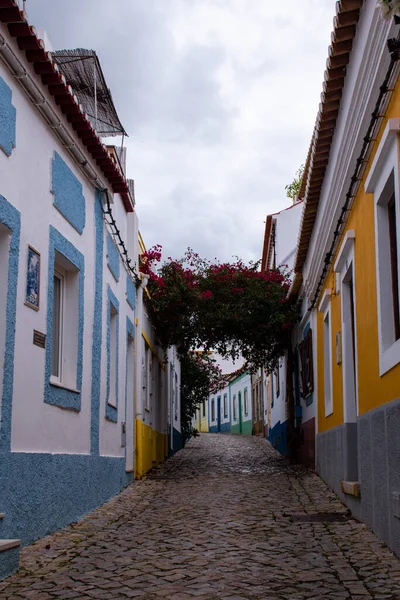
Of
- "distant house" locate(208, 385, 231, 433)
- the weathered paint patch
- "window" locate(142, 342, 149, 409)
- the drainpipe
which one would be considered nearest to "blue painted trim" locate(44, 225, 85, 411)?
the weathered paint patch

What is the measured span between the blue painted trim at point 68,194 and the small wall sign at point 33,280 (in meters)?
0.96

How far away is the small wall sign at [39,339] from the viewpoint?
22.5 ft

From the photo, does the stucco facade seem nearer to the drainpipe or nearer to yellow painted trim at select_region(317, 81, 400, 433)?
yellow painted trim at select_region(317, 81, 400, 433)

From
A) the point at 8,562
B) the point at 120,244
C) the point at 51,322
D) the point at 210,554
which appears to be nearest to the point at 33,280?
the point at 51,322

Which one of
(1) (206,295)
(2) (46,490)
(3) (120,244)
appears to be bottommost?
(2) (46,490)

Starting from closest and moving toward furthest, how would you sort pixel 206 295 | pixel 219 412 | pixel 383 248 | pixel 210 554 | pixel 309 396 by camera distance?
pixel 210 554, pixel 383 248, pixel 309 396, pixel 206 295, pixel 219 412

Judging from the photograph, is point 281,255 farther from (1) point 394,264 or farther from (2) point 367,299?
(1) point 394,264

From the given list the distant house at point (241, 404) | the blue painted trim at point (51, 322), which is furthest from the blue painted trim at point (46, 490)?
the distant house at point (241, 404)

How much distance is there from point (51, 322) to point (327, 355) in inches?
191

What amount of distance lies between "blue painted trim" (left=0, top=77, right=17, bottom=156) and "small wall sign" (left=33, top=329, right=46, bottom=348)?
1.62 m

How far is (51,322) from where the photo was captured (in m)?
7.54

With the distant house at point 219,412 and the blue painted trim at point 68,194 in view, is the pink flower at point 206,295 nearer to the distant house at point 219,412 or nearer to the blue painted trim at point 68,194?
the blue painted trim at point 68,194

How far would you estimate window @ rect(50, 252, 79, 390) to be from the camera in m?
8.24

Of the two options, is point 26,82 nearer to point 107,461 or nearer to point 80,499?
point 80,499
